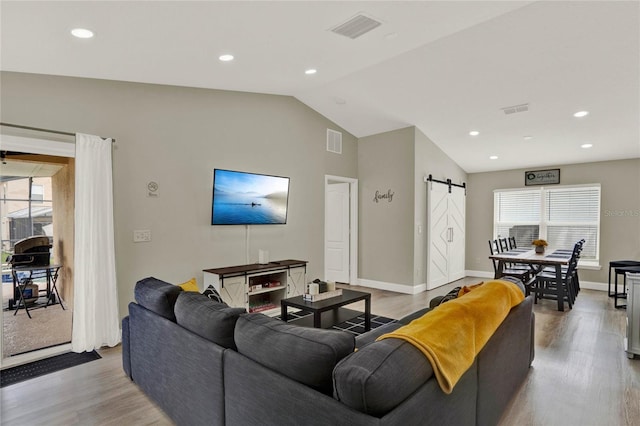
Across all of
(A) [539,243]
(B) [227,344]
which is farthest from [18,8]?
(A) [539,243]

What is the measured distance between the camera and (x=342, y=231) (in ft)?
22.6

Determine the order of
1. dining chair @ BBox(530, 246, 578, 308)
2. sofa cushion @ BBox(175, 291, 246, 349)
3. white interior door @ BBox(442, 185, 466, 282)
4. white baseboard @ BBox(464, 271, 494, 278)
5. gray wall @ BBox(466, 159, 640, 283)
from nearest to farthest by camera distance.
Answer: sofa cushion @ BBox(175, 291, 246, 349) < dining chair @ BBox(530, 246, 578, 308) < gray wall @ BBox(466, 159, 640, 283) < white interior door @ BBox(442, 185, 466, 282) < white baseboard @ BBox(464, 271, 494, 278)

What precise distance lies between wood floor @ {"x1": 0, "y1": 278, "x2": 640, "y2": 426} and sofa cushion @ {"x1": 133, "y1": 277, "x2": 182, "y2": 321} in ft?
2.32

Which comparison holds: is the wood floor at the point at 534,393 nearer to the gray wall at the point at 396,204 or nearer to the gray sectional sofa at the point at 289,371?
the gray sectional sofa at the point at 289,371

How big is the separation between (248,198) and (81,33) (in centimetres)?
266

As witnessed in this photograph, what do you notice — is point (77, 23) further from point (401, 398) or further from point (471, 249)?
point (471, 249)

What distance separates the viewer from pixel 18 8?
2.14 m

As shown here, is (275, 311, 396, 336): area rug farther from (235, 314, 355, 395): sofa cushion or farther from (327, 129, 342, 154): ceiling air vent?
(327, 129, 342, 154): ceiling air vent

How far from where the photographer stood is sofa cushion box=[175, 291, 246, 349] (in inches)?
72.3

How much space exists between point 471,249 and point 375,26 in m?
6.25

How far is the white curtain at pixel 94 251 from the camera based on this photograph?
333 cm

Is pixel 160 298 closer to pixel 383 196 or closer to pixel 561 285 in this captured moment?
pixel 383 196

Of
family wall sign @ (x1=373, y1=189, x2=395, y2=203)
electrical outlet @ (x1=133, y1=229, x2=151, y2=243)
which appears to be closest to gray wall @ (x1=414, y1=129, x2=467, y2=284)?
family wall sign @ (x1=373, y1=189, x2=395, y2=203)

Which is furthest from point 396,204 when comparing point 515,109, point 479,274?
point 479,274
